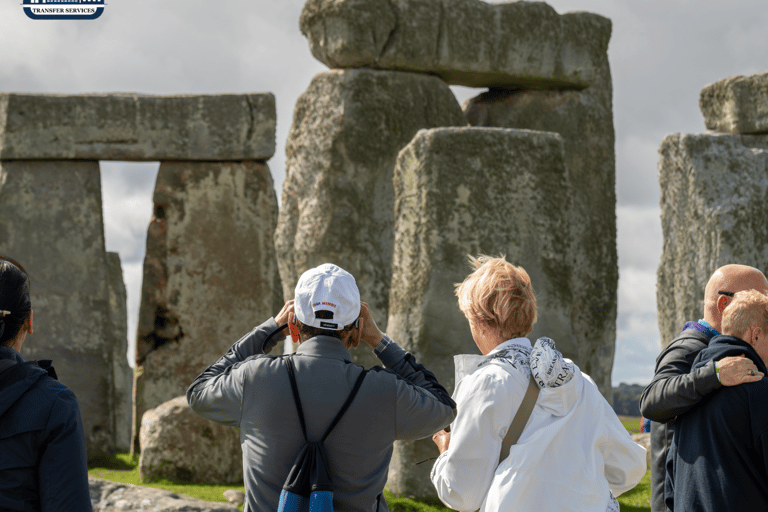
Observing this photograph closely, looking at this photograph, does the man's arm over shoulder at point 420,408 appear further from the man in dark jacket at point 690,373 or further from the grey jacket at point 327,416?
the man in dark jacket at point 690,373

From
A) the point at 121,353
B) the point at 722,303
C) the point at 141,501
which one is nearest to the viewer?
the point at 722,303

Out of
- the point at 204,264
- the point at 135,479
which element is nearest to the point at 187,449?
the point at 135,479

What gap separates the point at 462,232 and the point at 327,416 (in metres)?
3.19

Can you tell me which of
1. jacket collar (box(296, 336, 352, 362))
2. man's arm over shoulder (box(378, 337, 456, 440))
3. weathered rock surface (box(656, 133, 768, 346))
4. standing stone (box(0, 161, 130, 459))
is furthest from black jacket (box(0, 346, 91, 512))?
standing stone (box(0, 161, 130, 459))

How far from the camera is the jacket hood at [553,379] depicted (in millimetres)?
2361

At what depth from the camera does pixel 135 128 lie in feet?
28.2

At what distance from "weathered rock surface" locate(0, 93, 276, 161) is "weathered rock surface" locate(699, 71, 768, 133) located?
154 inches

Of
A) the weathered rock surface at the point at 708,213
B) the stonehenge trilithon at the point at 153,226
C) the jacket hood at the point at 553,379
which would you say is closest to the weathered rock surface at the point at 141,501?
the jacket hood at the point at 553,379

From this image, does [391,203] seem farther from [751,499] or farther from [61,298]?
[751,499]

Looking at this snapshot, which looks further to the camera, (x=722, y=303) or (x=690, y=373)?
(x=722, y=303)

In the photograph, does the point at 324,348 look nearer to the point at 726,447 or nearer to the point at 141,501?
the point at 726,447

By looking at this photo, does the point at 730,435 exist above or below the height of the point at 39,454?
below

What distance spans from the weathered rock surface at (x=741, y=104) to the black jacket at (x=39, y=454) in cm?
523

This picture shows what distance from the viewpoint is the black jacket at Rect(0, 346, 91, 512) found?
2.00 m
